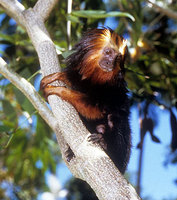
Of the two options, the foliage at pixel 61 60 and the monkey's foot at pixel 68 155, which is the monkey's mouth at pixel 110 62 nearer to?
the foliage at pixel 61 60

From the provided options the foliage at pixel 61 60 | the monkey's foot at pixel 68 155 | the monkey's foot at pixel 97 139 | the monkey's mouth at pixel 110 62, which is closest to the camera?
the monkey's foot at pixel 97 139

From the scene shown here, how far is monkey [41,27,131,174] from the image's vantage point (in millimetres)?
2328

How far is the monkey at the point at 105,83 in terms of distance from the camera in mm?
2328

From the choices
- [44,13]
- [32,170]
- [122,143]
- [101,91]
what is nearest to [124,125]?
[122,143]

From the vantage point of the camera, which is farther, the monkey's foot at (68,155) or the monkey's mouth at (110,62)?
the monkey's mouth at (110,62)

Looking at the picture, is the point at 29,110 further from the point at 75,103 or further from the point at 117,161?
the point at 117,161

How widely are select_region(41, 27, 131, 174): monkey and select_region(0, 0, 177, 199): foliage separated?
0.68 ft

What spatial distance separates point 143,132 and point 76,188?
50.4 inches

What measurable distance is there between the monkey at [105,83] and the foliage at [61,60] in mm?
206

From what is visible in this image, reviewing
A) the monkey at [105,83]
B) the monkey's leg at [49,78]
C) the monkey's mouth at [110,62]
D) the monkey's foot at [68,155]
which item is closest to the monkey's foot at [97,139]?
the monkey at [105,83]

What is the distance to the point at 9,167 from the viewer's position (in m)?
4.41

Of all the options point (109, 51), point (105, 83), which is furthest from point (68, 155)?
point (109, 51)

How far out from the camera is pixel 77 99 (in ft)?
6.97

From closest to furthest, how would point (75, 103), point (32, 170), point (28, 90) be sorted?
point (28, 90)
point (75, 103)
point (32, 170)
